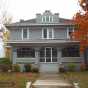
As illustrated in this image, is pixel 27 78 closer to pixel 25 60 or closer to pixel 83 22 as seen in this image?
pixel 83 22

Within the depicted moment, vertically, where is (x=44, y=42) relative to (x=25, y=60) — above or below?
above

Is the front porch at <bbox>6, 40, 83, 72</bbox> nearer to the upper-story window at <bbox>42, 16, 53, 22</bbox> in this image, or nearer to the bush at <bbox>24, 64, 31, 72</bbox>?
the bush at <bbox>24, 64, 31, 72</bbox>

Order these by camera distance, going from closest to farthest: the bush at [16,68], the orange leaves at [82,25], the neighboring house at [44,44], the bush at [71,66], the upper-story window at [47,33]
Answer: the orange leaves at [82,25] → the bush at [16,68] → the bush at [71,66] → the neighboring house at [44,44] → the upper-story window at [47,33]

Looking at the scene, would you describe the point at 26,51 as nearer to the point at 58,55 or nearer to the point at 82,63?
the point at 58,55

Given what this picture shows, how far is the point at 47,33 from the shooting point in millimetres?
48250

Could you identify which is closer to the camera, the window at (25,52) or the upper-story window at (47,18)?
the window at (25,52)

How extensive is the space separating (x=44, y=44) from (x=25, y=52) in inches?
116

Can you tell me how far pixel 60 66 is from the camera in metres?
45.8

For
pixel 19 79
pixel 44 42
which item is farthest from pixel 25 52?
pixel 19 79

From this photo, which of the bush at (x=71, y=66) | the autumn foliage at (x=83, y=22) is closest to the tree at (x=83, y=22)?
the autumn foliage at (x=83, y=22)

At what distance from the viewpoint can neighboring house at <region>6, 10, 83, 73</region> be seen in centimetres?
4619

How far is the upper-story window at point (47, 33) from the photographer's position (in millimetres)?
48250

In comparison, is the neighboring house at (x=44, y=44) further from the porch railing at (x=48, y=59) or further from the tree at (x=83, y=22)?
the tree at (x=83, y=22)

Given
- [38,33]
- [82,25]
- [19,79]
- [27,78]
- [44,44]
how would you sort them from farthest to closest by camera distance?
[38,33] < [44,44] < [82,25] < [27,78] < [19,79]
